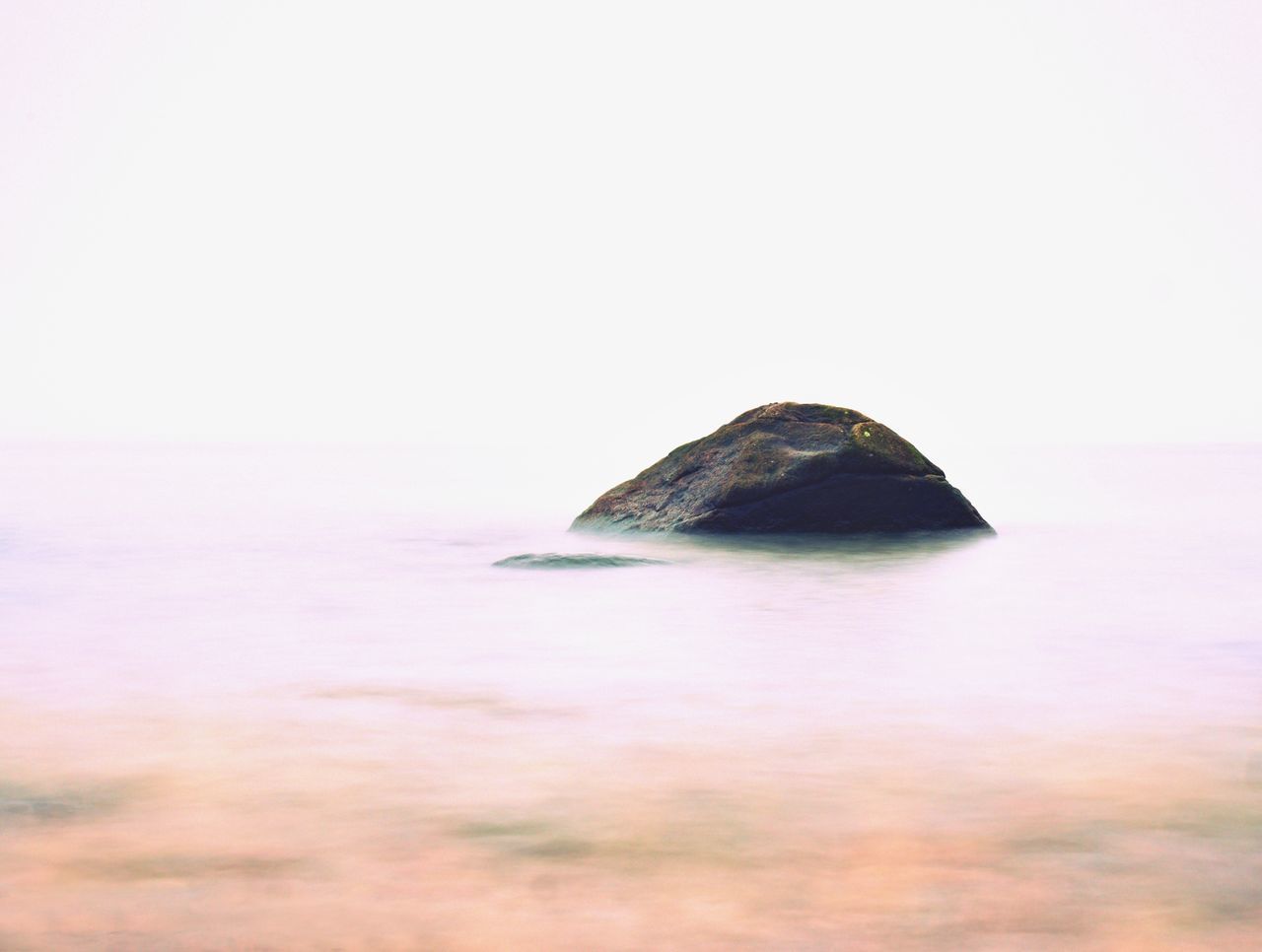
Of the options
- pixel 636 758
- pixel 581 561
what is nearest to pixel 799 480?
pixel 581 561

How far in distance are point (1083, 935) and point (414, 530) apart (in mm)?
18013

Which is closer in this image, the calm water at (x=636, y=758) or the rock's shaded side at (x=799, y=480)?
the calm water at (x=636, y=758)

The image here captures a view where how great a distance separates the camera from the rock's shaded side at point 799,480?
54.7 ft

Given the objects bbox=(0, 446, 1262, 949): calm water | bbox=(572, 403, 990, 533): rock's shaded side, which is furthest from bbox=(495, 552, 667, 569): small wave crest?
bbox=(572, 403, 990, 533): rock's shaded side

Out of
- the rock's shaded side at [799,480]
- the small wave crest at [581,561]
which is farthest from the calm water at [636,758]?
the rock's shaded side at [799,480]

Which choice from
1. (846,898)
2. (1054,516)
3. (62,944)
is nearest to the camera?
(62,944)

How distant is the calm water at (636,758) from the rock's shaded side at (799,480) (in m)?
1.96

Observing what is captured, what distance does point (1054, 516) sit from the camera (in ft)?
81.9

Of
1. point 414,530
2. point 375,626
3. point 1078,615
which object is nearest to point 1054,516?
point 414,530

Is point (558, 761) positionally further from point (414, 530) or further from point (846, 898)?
point (414, 530)

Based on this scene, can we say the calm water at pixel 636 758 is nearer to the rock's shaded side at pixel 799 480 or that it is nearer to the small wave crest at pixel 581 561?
the small wave crest at pixel 581 561

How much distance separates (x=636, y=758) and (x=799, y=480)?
10.7 m

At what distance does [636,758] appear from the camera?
20.6 ft

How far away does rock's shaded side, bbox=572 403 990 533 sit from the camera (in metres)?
16.7
